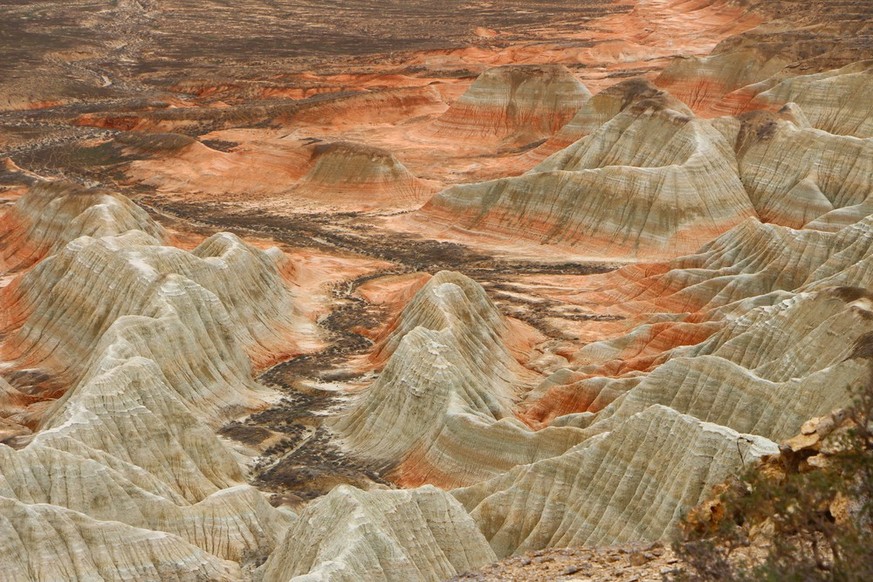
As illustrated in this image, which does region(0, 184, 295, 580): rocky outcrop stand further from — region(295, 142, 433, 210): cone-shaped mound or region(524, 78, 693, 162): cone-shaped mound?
region(524, 78, 693, 162): cone-shaped mound

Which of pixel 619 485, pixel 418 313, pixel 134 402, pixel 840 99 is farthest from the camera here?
pixel 840 99

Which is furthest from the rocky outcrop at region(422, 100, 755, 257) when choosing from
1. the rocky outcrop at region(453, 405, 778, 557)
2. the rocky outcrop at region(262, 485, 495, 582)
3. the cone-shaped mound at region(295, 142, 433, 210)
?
the rocky outcrop at region(262, 485, 495, 582)

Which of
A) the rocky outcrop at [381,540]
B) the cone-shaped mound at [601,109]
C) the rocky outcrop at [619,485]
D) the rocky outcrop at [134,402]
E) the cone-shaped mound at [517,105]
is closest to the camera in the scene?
the rocky outcrop at [381,540]

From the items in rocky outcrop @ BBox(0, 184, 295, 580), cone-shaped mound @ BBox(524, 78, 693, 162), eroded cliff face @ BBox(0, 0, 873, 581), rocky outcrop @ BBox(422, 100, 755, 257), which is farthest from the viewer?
cone-shaped mound @ BBox(524, 78, 693, 162)

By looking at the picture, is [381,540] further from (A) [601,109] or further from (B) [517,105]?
(B) [517,105]

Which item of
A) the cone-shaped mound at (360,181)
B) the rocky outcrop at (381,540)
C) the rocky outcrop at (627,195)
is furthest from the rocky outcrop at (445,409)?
the cone-shaped mound at (360,181)

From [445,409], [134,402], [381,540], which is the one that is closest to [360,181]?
[445,409]

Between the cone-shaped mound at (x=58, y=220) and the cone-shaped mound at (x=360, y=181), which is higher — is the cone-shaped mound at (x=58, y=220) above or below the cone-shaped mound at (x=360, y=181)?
above

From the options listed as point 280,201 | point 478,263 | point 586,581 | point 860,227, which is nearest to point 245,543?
point 586,581

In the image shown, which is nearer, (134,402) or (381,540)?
(381,540)

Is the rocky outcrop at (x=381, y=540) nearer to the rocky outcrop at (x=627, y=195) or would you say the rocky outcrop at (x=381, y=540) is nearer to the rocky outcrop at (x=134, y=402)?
the rocky outcrop at (x=134, y=402)
